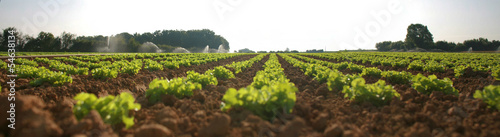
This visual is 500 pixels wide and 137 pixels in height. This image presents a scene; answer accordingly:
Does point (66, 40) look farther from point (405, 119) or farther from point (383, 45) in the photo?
point (383, 45)

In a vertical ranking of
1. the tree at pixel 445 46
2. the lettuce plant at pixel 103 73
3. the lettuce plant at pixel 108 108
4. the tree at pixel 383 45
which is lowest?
the lettuce plant at pixel 108 108

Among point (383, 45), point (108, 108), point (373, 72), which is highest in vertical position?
point (383, 45)

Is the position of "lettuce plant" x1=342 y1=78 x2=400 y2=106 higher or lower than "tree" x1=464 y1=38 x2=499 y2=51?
lower

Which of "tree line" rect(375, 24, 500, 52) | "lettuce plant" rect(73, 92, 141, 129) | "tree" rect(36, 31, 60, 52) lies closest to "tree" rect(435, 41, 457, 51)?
"tree line" rect(375, 24, 500, 52)

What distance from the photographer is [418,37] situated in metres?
78.2

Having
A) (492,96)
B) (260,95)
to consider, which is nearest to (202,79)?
(260,95)

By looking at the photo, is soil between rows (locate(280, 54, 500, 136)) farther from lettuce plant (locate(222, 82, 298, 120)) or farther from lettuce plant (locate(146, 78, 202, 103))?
lettuce plant (locate(146, 78, 202, 103))

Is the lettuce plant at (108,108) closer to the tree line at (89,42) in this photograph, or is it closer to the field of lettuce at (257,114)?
the field of lettuce at (257,114)

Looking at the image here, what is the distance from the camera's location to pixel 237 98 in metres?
3.72

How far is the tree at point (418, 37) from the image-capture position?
76.3 meters

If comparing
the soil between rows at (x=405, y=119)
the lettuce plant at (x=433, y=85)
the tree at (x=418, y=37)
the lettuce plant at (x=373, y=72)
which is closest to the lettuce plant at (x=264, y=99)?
the soil between rows at (x=405, y=119)

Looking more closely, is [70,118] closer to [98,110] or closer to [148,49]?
[98,110]

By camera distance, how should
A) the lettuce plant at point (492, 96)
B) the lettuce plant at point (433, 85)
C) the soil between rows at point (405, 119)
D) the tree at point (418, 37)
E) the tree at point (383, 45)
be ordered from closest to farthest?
the soil between rows at point (405, 119), the lettuce plant at point (492, 96), the lettuce plant at point (433, 85), the tree at point (418, 37), the tree at point (383, 45)

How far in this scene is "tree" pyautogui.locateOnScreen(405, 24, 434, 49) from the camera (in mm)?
76338
